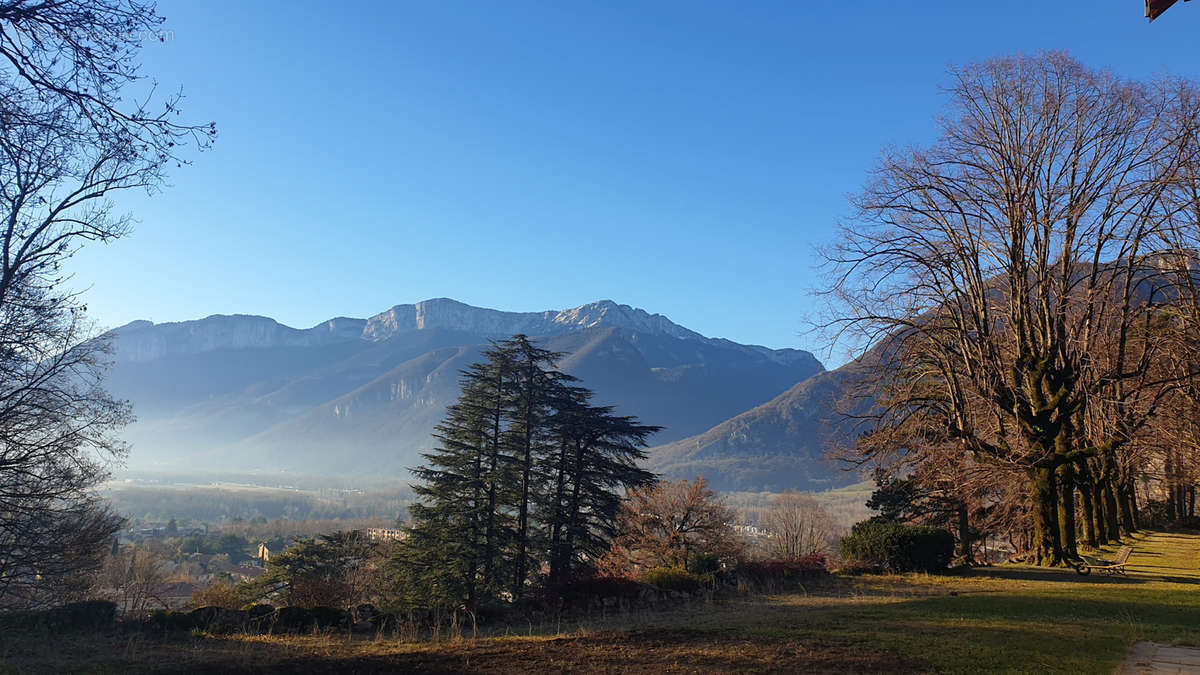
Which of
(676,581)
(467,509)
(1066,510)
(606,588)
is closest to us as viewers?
(606,588)

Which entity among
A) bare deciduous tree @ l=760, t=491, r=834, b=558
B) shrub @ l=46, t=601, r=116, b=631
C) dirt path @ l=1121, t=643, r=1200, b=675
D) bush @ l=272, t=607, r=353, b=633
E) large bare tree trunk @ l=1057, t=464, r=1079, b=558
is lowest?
bare deciduous tree @ l=760, t=491, r=834, b=558

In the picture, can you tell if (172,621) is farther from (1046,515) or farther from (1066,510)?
(1066,510)

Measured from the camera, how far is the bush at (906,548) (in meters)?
18.8

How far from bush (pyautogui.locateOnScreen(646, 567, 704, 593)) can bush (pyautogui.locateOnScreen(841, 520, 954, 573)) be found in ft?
16.2

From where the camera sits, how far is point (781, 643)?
906 centimetres

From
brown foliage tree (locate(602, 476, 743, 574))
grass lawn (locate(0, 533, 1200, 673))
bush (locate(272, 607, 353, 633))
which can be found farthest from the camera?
brown foliage tree (locate(602, 476, 743, 574))

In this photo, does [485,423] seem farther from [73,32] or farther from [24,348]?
[73,32]

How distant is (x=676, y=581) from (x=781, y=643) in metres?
9.42

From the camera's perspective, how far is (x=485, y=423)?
37.2 metres

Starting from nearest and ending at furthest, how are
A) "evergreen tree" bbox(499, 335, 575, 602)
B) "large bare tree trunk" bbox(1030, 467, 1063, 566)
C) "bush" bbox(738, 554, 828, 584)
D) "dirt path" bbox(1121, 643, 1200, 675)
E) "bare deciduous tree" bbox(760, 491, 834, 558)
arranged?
"dirt path" bbox(1121, 643, 1200, 675), "large bare tree trunk" bbox(1030, 467, 1063, 566), "bush" bbox(738, 554, 828, 584), "evergreen tree" bbox(499, 335, 575, 602), "bare deciduous tree" bbox(760, 491, 834, 558)

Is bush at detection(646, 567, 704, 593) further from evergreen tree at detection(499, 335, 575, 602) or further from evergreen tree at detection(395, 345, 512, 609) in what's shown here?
evergreen tree at detection(499, 335, 575, 602)

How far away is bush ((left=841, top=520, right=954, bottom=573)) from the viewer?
738 inches

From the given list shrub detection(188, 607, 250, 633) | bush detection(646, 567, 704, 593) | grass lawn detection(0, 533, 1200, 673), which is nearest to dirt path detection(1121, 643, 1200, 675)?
grass lawn detection(0, 533, 1200, 673)

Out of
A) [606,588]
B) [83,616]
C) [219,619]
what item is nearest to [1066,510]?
[606,588]
